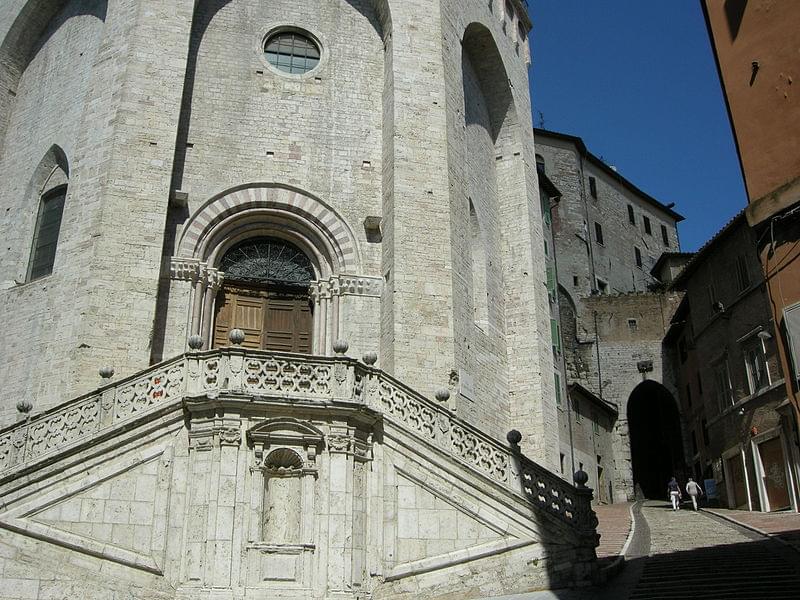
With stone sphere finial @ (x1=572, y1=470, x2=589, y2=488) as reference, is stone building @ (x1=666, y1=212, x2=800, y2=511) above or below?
above

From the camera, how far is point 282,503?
12.8 meters

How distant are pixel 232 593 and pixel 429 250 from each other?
8.00 m

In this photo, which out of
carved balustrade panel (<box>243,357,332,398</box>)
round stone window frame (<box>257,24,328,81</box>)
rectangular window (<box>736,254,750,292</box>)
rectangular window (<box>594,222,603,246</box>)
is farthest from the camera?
rectangular window (<box>594,222,603,246</box>)

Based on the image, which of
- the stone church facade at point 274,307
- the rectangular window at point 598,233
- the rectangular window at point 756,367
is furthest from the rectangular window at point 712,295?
the rectangular window at point 598,233

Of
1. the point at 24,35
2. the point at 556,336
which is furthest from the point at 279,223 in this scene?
the point at 556,336

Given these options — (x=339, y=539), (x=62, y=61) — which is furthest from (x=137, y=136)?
(x=339, y=539)

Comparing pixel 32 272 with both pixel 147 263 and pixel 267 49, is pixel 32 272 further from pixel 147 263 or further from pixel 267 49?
pixel 267 49

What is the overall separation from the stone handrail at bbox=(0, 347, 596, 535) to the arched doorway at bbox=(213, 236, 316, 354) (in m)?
4.65

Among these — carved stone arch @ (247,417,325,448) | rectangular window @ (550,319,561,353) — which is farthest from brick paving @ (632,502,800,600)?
rectangular window @ (550,319,561,353)

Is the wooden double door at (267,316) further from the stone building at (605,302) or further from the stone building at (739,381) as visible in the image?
the stone building at (605,302)

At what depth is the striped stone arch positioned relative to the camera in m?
18.0

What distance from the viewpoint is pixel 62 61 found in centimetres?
2033

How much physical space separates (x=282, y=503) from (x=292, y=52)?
1097cm

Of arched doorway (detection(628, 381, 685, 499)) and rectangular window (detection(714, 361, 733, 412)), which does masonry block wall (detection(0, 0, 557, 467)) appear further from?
arched doorway (detection(628, 381, 685, 499))
